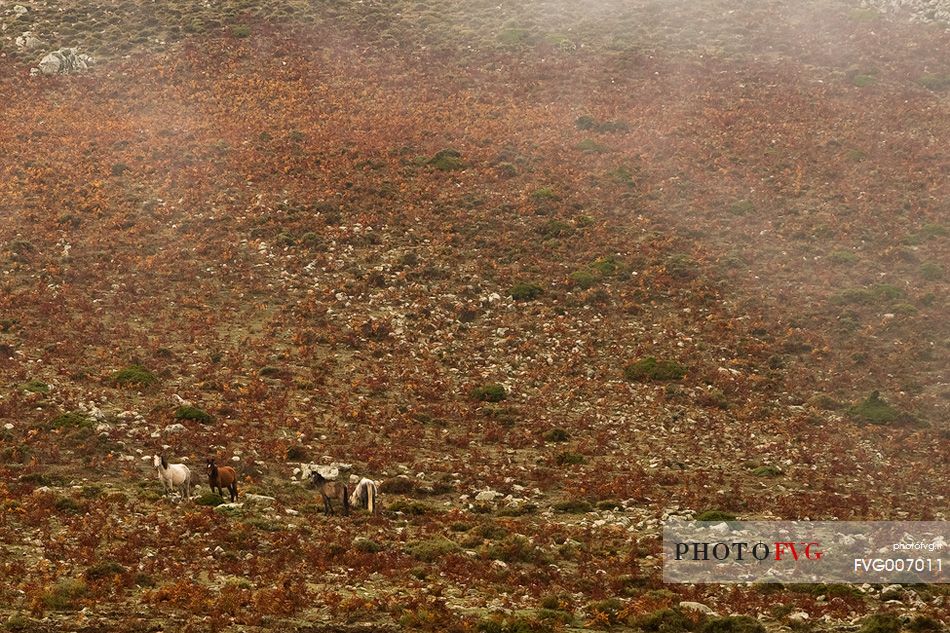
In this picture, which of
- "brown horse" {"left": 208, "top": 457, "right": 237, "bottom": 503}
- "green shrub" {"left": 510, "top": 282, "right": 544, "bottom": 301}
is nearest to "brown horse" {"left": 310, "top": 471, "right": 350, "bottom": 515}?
"brown horse" {"left": 208, "top": 457, "right": 237, "bottom": 503}

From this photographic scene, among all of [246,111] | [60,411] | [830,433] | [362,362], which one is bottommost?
[830,433]

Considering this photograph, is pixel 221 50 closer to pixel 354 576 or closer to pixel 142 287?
pixel 142 287

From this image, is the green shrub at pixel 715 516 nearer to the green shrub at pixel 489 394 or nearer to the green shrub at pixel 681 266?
the green shrub at pixel 489 394

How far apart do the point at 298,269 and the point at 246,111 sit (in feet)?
65.0

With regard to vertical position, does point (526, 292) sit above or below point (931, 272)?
above

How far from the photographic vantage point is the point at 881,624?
55.0ft

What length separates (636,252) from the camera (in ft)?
139

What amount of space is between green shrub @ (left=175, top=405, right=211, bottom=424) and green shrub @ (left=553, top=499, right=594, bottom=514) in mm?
10604

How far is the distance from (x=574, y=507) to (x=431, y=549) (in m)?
5.20

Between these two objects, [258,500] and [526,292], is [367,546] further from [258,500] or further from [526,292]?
[526,292]

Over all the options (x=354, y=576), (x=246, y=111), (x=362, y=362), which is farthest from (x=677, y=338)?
(x=246, y=111)

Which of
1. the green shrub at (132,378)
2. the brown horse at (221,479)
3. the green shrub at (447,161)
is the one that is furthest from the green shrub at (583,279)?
the brown horse at (221,479)

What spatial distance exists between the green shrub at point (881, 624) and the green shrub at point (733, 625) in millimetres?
1798

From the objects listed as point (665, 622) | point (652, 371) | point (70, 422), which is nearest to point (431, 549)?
point (665, 622)
